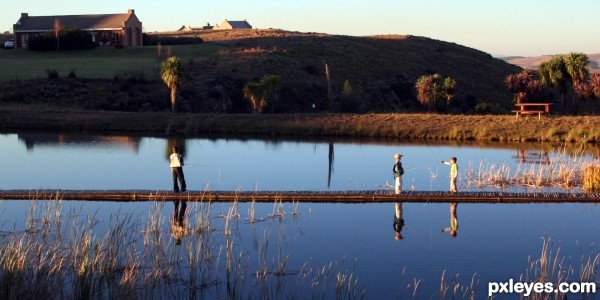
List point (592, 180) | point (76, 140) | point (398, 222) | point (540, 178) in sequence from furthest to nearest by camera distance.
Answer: point (76, 140)
point (540, 178)
point (592, 180)
point (398, 222)

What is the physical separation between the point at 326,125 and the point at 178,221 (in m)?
28.6

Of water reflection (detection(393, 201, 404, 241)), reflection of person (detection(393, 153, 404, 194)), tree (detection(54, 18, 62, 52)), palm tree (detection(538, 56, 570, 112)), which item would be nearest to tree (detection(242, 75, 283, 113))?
palm tree (detection(538, 56, 570, 112))

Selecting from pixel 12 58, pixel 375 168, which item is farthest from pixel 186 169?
pixel 12 58

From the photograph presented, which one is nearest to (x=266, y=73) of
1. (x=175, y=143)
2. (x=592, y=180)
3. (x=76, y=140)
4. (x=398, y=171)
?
(x=76, y=140)

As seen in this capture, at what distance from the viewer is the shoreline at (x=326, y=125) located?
147 feet

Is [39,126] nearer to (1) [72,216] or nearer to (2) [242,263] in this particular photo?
(1) [72,216]

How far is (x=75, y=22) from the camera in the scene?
97688 mm

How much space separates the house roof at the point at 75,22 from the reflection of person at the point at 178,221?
72.9 meters

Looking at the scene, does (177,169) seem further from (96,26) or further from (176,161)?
(96,26)

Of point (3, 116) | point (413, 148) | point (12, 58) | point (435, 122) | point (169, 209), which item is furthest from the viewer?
point (12, 58)

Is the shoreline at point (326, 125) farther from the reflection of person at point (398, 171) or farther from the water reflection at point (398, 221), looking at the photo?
the water reflection at point (398, 221)

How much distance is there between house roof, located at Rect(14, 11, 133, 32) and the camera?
311ft

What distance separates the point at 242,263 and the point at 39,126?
36470 mm

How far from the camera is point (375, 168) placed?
106 feet
